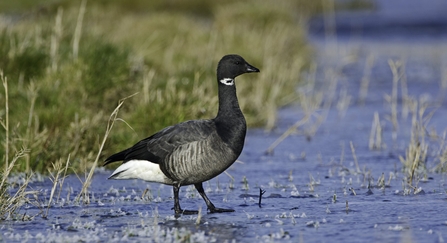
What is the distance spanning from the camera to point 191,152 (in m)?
7.67

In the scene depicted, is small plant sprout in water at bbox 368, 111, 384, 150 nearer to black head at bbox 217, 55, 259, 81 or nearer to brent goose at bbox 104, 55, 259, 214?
black head at bbox 217, 55, 259, 81

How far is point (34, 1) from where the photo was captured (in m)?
39.0

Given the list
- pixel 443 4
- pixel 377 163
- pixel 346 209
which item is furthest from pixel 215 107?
pixel 443 4

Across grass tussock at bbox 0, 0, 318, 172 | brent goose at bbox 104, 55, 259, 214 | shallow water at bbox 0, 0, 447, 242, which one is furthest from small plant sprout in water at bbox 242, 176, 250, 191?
grass tussock at bbox 0, 0, 318, 172

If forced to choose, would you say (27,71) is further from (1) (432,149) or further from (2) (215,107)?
(1) (432,149)

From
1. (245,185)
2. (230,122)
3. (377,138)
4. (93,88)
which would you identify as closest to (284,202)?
(245,185)

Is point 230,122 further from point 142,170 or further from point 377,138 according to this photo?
point 377,138

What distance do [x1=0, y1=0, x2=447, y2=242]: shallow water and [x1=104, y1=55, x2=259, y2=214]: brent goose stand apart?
349mm

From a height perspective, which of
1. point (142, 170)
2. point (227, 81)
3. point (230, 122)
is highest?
point (227, 81)

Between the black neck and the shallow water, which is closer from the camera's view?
the shallow water

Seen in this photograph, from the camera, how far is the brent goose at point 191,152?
7.61 meters

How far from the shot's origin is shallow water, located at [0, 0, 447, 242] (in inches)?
264

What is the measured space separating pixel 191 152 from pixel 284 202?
125 centimetres

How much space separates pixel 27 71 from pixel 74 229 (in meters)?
6.01
